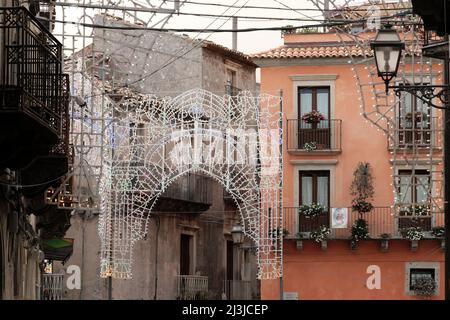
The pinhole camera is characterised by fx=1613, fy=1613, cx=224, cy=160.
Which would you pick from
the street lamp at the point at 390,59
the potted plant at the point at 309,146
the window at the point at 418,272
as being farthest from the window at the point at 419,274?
the street lamp at the point at 390,59

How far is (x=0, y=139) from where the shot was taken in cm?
1752

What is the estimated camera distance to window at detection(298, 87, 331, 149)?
142 ft

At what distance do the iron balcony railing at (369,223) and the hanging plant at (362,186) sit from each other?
1.24 ft

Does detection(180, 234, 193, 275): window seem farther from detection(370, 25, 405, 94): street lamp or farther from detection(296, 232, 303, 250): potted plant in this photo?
detection(370, 25, 405, 94): street lamp

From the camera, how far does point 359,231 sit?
42.5 meters

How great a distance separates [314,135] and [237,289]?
9.92 meters

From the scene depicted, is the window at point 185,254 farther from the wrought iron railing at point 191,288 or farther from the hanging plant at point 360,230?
the hanging plant at point 360,230

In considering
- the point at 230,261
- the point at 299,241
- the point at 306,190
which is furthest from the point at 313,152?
the point at 230,261

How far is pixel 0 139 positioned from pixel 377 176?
26961 mm

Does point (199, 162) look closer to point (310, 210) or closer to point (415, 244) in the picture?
point (310, 210)

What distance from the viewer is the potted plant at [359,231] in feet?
140
